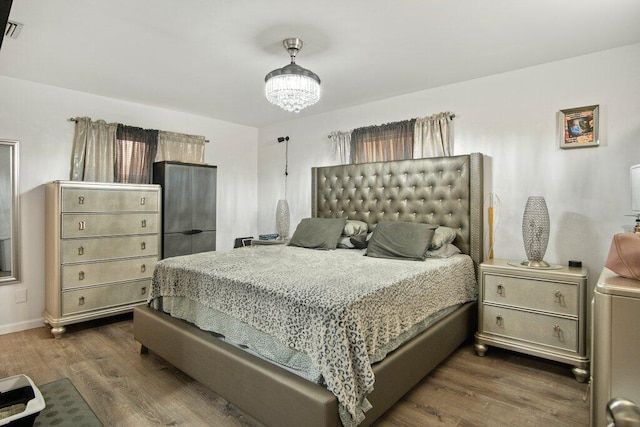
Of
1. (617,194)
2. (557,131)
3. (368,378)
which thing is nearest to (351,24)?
(557,131)

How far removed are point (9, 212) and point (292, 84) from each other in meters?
3.03

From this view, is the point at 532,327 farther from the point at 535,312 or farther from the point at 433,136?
the point at 433,136

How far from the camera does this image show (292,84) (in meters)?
2.45

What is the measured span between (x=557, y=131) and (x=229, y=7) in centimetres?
268

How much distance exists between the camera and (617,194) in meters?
2.61

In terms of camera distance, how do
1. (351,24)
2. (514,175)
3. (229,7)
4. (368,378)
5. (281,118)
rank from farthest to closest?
(281,118) → (514,175) → (351,24) → (229,7) → (368,378)

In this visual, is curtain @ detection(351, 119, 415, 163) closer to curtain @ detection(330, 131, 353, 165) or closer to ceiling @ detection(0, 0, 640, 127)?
curtain @ detection(330, 131, 353, 165)

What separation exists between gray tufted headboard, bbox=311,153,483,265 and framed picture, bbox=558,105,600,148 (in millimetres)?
648

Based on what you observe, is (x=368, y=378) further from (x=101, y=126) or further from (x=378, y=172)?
(x=101, y=126)

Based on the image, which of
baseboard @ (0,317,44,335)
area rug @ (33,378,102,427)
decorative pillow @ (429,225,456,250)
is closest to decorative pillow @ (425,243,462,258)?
decorative pillow @ (429,225,456,250)

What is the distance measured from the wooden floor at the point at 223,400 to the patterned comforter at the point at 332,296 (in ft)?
1.57

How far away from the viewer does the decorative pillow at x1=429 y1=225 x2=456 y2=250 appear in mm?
2994

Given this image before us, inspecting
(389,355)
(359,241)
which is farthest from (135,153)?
(389,355)

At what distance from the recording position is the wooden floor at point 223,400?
1974 millimetres
